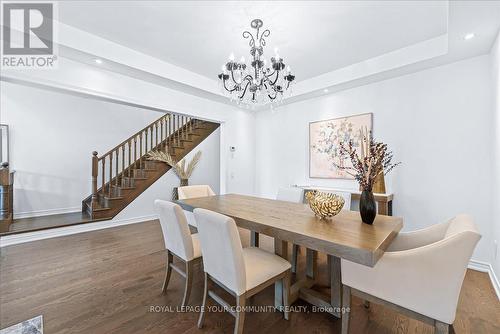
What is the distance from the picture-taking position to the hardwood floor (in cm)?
165

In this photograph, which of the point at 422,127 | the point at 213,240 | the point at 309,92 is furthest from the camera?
the point at 309,92

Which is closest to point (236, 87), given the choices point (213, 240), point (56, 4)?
point (213, 240)

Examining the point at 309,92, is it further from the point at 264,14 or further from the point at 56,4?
the point at 56,4

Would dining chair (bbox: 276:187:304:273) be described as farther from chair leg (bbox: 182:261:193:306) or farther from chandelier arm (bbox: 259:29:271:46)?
chandelier arm (bbox: 259:29:271:46)

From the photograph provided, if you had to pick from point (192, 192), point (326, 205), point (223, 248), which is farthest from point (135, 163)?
point (326, 205)

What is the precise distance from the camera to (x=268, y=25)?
2.34m

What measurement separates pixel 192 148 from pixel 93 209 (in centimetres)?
255

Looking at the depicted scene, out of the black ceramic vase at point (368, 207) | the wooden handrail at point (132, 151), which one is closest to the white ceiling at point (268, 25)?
the black ceramic vase at point (368, 207)

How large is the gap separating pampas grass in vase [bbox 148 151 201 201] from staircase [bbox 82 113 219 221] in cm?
17

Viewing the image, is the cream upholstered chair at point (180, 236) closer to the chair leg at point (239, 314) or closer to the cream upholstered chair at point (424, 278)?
the chair leg at point (239, 314)

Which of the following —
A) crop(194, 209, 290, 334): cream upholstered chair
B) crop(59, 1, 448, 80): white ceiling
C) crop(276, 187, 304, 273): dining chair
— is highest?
crop(59, 1, 448, 80): white ceiling

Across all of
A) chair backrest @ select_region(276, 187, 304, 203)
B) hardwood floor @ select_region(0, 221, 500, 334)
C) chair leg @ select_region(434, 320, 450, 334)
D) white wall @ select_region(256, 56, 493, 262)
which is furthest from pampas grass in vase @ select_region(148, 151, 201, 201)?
chair leg @ select_region(434, 320, 450, 334)

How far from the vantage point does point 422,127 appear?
2.95 metres

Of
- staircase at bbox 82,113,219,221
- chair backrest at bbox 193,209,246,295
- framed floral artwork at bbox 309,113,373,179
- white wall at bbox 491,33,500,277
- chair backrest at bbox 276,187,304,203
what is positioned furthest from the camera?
staircase at bbox 82,113,219,221
